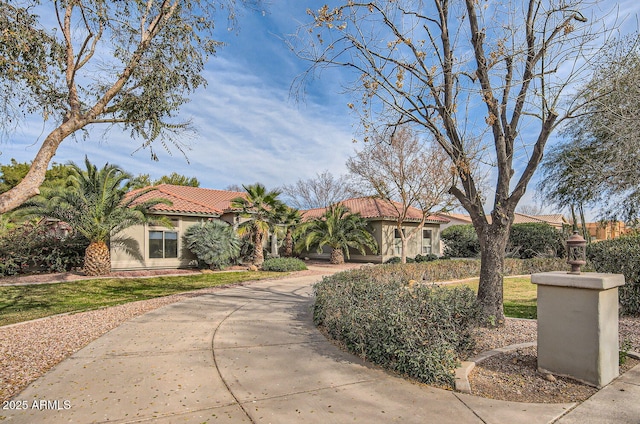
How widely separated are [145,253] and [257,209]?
5.82 metres

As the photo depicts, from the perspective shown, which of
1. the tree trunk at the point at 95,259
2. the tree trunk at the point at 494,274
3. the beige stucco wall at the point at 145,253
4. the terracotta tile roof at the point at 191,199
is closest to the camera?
the tree trunk at the point at 494,274

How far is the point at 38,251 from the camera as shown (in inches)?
625

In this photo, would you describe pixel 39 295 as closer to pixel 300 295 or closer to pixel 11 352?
pixel 11 352

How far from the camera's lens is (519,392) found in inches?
155

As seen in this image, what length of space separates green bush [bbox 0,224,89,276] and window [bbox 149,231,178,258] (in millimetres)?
2772

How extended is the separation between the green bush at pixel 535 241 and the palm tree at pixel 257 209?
13.9m

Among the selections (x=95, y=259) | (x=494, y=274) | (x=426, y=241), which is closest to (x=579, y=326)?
(x=494, y=274)

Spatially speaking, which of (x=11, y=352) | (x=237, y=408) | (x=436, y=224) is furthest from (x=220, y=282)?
(x=436, y=224)

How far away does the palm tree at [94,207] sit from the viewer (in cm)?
1465

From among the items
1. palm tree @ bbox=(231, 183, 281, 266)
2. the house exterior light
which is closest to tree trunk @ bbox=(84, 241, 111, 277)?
palm tree @ bbox=(231, 183, 281, 266)

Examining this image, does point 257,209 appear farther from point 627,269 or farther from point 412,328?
point 412,328

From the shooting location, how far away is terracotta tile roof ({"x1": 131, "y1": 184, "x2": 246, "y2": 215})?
18.8 meters

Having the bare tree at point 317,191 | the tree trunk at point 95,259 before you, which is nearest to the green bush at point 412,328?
the tree trunk at point 95,259

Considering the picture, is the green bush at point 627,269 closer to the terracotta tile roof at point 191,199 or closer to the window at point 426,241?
the terracotta tile roof at point 191,199
